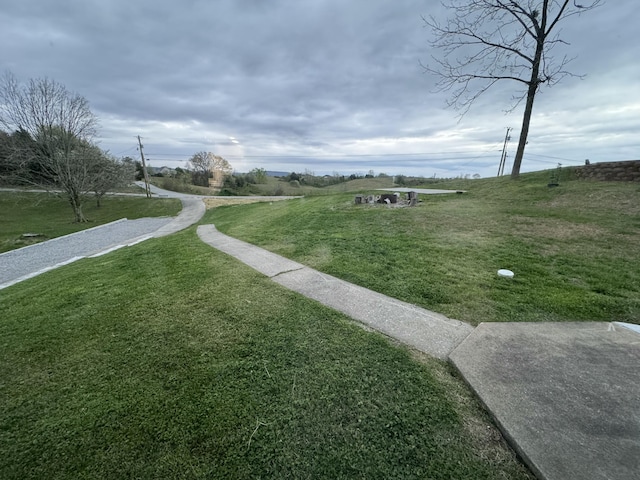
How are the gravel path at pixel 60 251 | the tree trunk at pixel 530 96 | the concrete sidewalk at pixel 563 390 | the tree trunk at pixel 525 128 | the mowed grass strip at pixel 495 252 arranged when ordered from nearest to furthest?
the concrete sidewalk at pixel 563 390
the mowed grass strip at pixel 495 252
the gravel path at pixel 60 251
the tree trunk at pixel 530 96
the tree trunk at pixel 525 128

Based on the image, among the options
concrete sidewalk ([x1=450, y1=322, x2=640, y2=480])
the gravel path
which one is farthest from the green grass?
concrete sidewalk ([x1=450, y1=322, x2=640, y2=480])

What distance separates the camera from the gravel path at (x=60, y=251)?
7.34m

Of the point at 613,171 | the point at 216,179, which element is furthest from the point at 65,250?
the point at 216,179

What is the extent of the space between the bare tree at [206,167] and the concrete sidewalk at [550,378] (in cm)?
4635

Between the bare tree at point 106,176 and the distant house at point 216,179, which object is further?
the distant house at point 216,179

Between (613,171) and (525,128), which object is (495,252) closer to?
(613,171)

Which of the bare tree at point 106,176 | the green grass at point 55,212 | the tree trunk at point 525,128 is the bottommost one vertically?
the green grass at point 55,212

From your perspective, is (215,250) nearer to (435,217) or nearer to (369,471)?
(369,471)

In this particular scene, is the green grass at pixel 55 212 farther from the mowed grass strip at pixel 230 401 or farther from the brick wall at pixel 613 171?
the brick wall at pixel 613 171

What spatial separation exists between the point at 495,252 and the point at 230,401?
14.7ft

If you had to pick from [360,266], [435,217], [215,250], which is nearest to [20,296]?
[215,250]

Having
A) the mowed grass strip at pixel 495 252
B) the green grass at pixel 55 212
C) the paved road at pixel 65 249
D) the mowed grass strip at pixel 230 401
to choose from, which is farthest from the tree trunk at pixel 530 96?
the green grass at pixel 55 212

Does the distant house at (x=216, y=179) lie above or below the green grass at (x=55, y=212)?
above

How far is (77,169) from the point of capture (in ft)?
55.3
